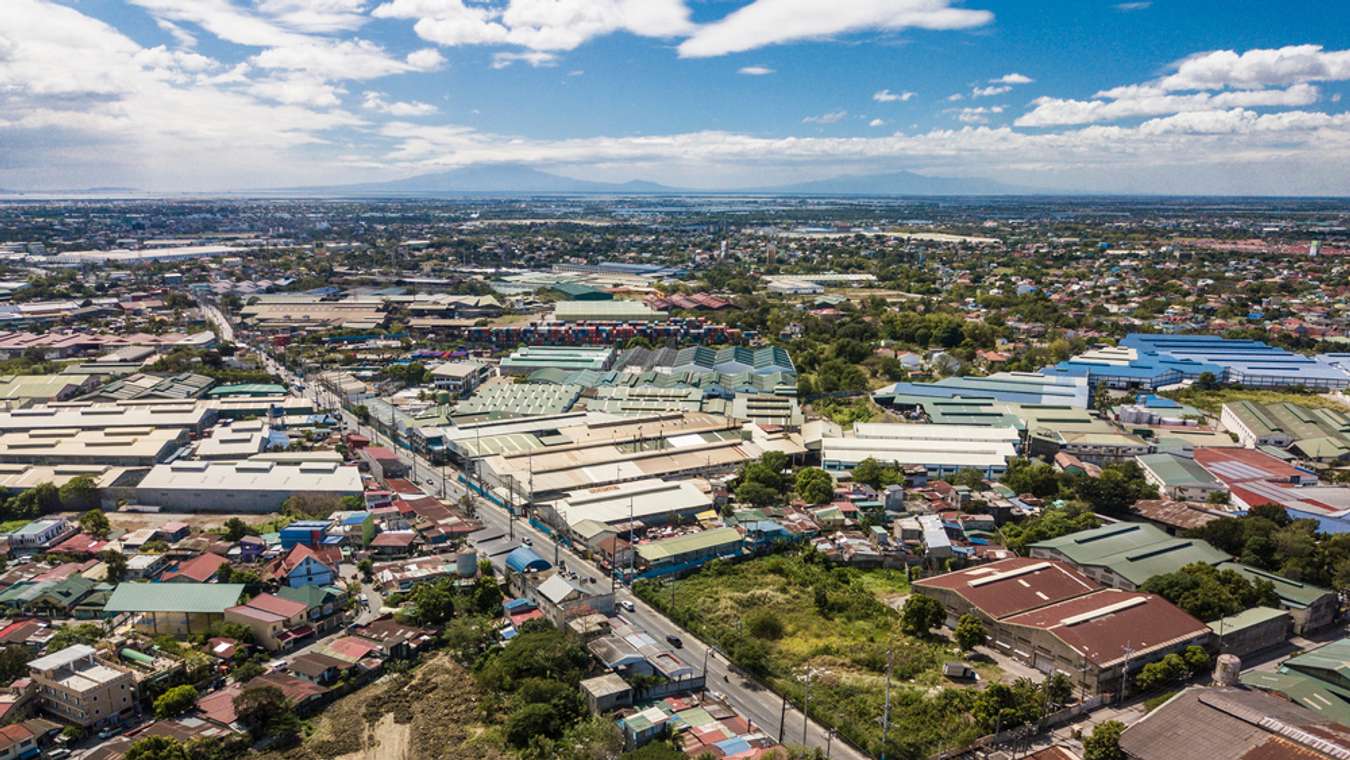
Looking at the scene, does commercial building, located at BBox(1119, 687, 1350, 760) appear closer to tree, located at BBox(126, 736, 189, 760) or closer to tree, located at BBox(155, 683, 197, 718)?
tree, located at BBox(126, 736, 189, 760)

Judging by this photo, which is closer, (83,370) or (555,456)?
(555,456)

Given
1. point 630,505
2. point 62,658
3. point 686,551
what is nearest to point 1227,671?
point 686,551

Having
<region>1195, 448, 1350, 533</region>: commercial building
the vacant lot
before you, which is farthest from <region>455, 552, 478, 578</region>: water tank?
<region>1195, 448, 1350, 533</region>: commercial building

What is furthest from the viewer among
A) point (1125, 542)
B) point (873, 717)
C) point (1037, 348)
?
point (1037, 348)

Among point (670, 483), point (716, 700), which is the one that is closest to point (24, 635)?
point (716, 700)

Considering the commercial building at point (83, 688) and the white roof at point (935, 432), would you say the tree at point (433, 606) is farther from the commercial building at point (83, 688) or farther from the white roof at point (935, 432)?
the white roof at point (935, 432)

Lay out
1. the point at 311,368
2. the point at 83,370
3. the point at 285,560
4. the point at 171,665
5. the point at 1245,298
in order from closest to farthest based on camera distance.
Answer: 1. the point at 171,665
2. the point at 285,560
3. the point at 83,370
4. the point at 311,368
5. the point at 1245,298

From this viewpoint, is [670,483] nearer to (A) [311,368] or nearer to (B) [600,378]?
(B) [600,378]
